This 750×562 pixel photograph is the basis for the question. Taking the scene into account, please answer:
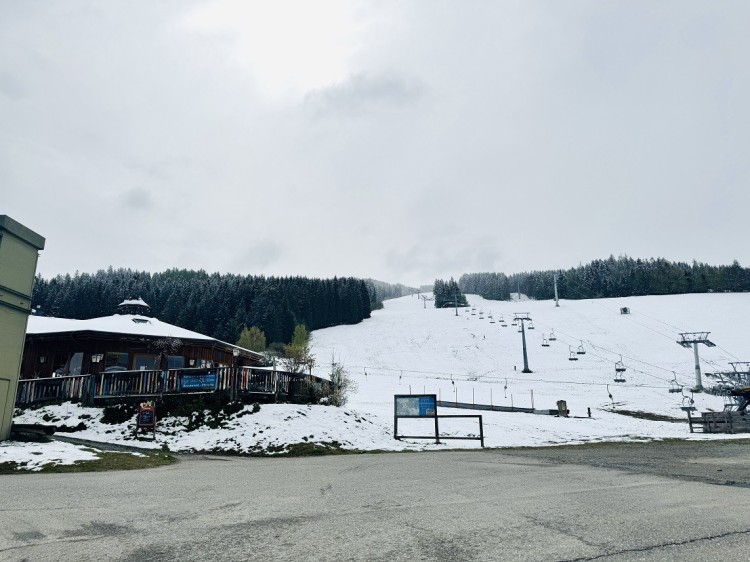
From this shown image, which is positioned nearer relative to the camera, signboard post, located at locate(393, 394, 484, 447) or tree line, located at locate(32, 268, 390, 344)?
signboard post, located at locate(393, 394, 484, 447)

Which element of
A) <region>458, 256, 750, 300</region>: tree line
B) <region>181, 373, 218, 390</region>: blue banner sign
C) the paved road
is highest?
<region>458, 256, 750, 300</region>: tree line

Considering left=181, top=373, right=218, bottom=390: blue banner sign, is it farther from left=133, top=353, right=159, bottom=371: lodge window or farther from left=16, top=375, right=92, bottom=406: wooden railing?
left=133, top=353, right=159, bottom=371: lodge window

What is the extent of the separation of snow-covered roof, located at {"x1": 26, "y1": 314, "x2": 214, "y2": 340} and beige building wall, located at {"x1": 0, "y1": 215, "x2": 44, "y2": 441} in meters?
14.5

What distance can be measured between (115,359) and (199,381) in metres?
13.5

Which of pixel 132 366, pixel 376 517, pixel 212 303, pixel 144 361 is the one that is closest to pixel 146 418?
pixel 132 366

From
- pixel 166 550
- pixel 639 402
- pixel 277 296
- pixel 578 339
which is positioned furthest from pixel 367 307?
pixel 166 550

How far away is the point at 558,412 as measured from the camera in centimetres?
3831

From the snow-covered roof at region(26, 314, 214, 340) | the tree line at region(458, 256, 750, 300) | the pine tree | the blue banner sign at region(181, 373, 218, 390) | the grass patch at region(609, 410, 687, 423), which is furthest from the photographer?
the tree line at region(458, 256, 750, 300)

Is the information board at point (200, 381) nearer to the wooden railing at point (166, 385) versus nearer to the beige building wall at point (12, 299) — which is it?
the wooden railing at point (166, 385)

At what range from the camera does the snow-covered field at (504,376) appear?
20328 mm

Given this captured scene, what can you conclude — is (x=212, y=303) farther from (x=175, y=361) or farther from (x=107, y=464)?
(x=107, y=464)

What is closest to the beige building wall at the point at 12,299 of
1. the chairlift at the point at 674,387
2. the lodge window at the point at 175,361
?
the lodge window at the point at 175,361

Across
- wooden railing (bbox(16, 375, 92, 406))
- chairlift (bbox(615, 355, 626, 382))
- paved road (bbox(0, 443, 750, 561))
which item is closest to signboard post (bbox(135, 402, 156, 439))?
wooden railing (bbox(16, 375, 92, 406))

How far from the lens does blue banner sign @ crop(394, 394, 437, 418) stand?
21.8 meters
